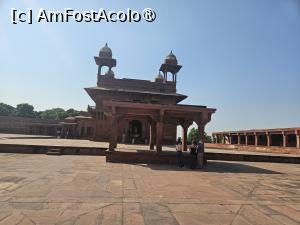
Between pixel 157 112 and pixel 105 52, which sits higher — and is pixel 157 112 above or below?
below

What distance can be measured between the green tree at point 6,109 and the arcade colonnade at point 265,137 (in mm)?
68135

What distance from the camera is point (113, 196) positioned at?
6027 mm

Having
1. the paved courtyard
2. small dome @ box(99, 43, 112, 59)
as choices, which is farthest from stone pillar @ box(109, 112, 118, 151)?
small dome @ box(99, 43, 112, 59)

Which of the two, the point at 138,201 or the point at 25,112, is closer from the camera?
the point at 138,201

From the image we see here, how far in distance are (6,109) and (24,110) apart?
612 centimetres

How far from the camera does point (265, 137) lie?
43.5 metres

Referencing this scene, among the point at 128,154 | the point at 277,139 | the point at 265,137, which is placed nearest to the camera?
the point at 128,154

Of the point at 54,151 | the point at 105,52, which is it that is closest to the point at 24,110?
the point at 105,52

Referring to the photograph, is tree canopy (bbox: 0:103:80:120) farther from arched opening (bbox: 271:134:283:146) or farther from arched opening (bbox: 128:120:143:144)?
arched opening (bbox: 271:134:283:146)

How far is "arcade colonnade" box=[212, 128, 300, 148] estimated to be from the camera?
31844 mm

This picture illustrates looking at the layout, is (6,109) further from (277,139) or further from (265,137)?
(277,139)

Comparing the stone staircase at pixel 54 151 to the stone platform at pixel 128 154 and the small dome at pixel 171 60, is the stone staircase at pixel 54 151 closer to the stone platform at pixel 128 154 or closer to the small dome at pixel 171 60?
the stone platform at pixel 128 154

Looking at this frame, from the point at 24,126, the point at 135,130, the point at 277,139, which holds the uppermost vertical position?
the point at 24,126

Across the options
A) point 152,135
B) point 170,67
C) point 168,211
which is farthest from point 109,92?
point 168,211
